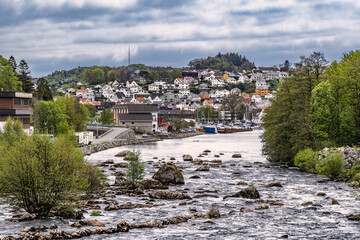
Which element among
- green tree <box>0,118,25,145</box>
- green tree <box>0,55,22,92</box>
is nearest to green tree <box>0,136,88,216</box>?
green tree <box>0,118,25,145</box>

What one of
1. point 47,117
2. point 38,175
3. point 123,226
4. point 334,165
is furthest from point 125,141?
point 123,226

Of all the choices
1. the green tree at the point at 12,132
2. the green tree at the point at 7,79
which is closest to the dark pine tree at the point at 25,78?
the green tree at the point at 7,79

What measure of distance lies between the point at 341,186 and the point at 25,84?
4827 inches

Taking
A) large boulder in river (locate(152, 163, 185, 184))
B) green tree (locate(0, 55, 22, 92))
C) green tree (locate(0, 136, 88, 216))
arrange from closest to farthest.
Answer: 1. green tree (locate(0, 136, 88, 216))
2. large boulder in river (locate(152, 163, 185, 184))
3. green tree (locate(0, 55, 22, 92))

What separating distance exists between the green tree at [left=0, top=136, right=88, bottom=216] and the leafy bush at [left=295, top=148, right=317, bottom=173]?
115 ft

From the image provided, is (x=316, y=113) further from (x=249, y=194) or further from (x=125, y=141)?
(x=125, y=141)

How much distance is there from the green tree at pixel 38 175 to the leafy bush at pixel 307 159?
35029 mm

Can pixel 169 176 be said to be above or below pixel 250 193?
above

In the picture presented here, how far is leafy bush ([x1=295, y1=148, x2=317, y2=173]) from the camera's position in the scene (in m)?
62.3

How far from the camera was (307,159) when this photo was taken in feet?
206

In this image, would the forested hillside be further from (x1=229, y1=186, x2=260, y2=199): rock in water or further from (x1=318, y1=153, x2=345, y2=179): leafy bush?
(x1=229, y1=186, x2=260, y2=199): rock in water

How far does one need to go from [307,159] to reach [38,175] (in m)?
38.3

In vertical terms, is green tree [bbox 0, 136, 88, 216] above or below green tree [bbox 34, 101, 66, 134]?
below

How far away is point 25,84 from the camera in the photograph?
6088 inches
